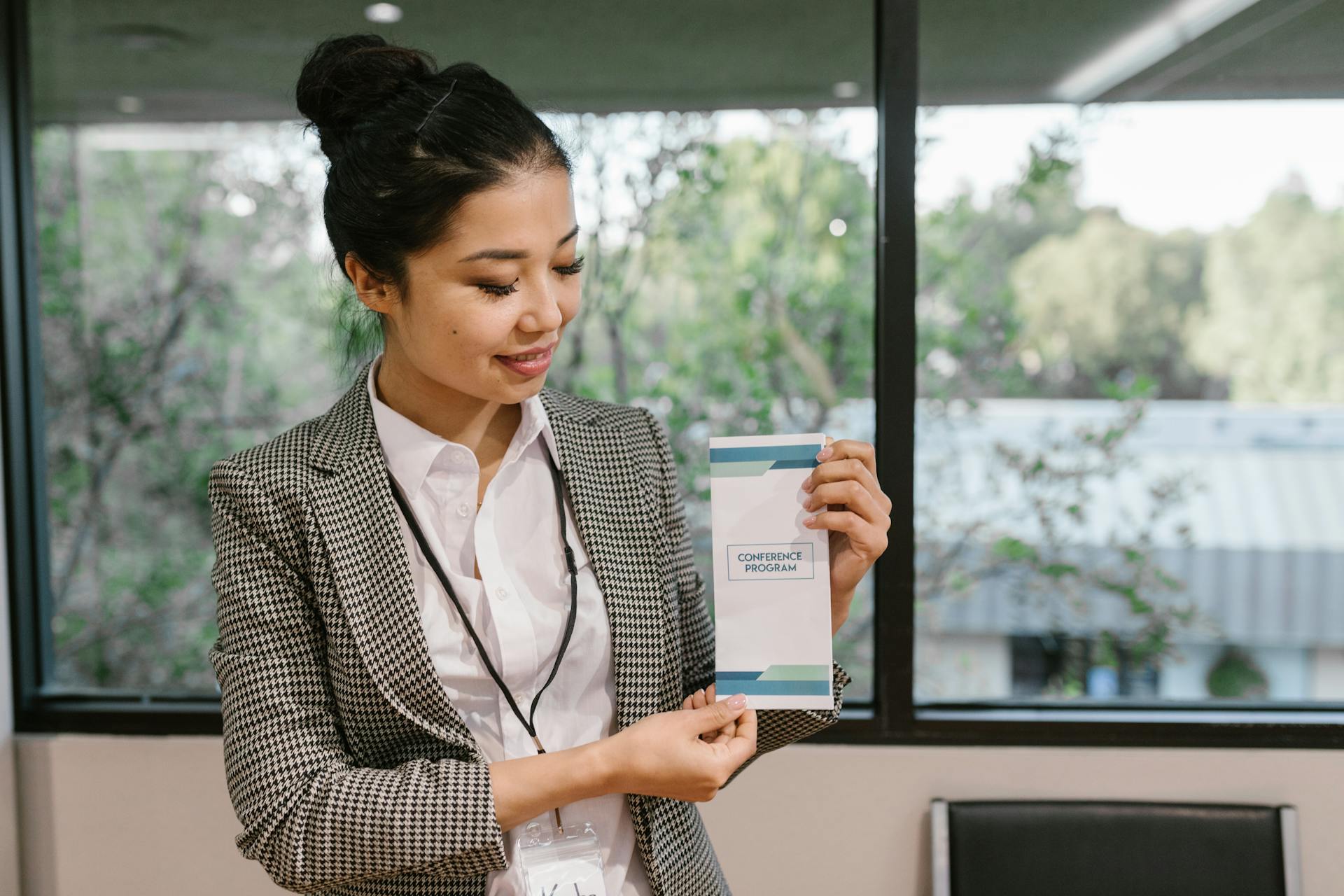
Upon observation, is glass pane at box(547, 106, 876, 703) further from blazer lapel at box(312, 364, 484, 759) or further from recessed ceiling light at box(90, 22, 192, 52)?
blazer lapel at box(312, 364, 484, 759)

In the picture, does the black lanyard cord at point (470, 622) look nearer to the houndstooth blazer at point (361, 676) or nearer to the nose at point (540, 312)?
the houndstooth blazer at point (361, 676)

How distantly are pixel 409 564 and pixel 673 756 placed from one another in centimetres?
35

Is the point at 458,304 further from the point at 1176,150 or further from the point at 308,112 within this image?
Result: the point at 1176,150

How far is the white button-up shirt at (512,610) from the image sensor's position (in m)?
1.08

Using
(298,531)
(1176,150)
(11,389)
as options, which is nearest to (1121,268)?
(1176,150)

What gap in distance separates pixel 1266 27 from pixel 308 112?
1.97 metres

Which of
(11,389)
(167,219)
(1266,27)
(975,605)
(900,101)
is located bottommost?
(975,605)

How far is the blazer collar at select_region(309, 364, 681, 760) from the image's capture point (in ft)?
3.42

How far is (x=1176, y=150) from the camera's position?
7.22 ft

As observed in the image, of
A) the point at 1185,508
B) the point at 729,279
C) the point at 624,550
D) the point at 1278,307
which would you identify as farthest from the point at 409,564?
the point at 1278,307

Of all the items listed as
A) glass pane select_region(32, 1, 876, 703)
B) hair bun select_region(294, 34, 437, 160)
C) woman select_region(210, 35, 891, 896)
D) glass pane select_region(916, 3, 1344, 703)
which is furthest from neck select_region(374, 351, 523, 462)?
glass pane select_region(916, 3, 1344, 703)

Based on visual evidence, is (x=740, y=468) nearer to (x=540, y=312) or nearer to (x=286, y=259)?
(x=540, y=312)

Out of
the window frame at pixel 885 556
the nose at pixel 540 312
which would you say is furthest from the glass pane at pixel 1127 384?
the nose at pixel 540 312

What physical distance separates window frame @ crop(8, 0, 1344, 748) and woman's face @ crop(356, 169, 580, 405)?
107 centimetres
